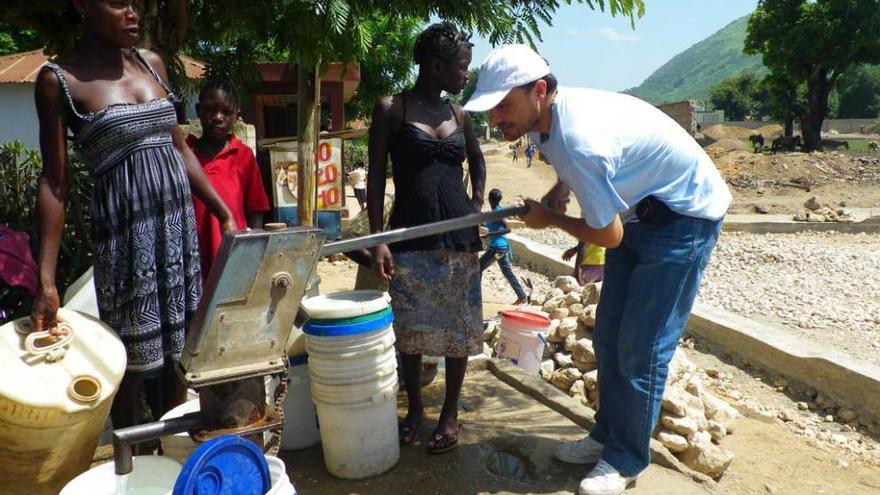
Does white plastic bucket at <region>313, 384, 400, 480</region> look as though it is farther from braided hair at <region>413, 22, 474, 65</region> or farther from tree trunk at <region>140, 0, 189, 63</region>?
tree trunk at <region>140, 0, 189, 63</region>

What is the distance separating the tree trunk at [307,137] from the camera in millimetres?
4199

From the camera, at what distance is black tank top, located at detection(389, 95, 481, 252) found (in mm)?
2783

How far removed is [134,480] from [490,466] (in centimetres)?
142

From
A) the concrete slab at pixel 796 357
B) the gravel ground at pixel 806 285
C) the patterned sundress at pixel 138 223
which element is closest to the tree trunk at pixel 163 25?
the patterned sundress at pixel 138 223

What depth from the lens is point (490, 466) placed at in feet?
9.41

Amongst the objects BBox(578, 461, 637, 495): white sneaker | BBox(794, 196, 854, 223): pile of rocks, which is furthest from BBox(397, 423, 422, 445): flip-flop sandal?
BBox(794, 196, 854, 223): pile of rocks

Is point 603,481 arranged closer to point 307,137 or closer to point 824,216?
point 307,137

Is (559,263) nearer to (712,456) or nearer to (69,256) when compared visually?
(712,456)

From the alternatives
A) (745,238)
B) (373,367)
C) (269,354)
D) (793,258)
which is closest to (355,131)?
(373,367)

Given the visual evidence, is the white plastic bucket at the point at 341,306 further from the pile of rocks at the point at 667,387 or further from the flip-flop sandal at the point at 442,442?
the pile of rocks at the point at 667,387

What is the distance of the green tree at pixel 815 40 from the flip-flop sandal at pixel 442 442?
32848 millimetres

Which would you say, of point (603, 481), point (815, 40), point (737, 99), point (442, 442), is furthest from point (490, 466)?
point (737, 99)

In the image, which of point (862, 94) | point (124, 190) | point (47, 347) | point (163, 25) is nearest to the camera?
point (47, 347)

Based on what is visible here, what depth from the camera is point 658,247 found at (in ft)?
8.16
